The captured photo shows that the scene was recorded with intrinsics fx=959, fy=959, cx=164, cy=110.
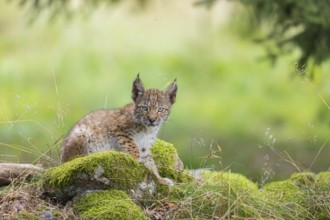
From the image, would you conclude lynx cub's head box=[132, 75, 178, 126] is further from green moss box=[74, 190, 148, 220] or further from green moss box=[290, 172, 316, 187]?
green moss box=[290, 172, 316, 187]

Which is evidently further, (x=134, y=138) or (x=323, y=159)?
(x=323, y=159)

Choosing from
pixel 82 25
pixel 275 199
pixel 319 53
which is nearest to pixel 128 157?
pixel 275 199

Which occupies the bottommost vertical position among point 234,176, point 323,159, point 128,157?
point 323,159

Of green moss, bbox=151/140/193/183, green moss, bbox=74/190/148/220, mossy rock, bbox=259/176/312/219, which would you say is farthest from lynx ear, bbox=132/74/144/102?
mossy rock, bbox=259/176/312/219

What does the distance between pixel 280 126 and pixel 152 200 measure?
893cm

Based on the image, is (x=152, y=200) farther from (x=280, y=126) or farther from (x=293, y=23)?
(x=280, y=126)

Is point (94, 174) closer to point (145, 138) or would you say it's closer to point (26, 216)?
point (26, 216)

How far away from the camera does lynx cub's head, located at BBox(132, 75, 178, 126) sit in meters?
7.86

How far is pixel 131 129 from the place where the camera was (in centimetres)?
795

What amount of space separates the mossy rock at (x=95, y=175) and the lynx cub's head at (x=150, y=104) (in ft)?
2.19

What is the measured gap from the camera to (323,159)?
14.4 meters

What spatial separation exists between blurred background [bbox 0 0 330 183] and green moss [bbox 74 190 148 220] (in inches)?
269

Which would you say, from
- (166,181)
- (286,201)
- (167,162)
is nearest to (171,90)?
(167,162)

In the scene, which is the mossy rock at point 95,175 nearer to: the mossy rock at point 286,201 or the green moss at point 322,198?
the mossy rock at point 286,201
